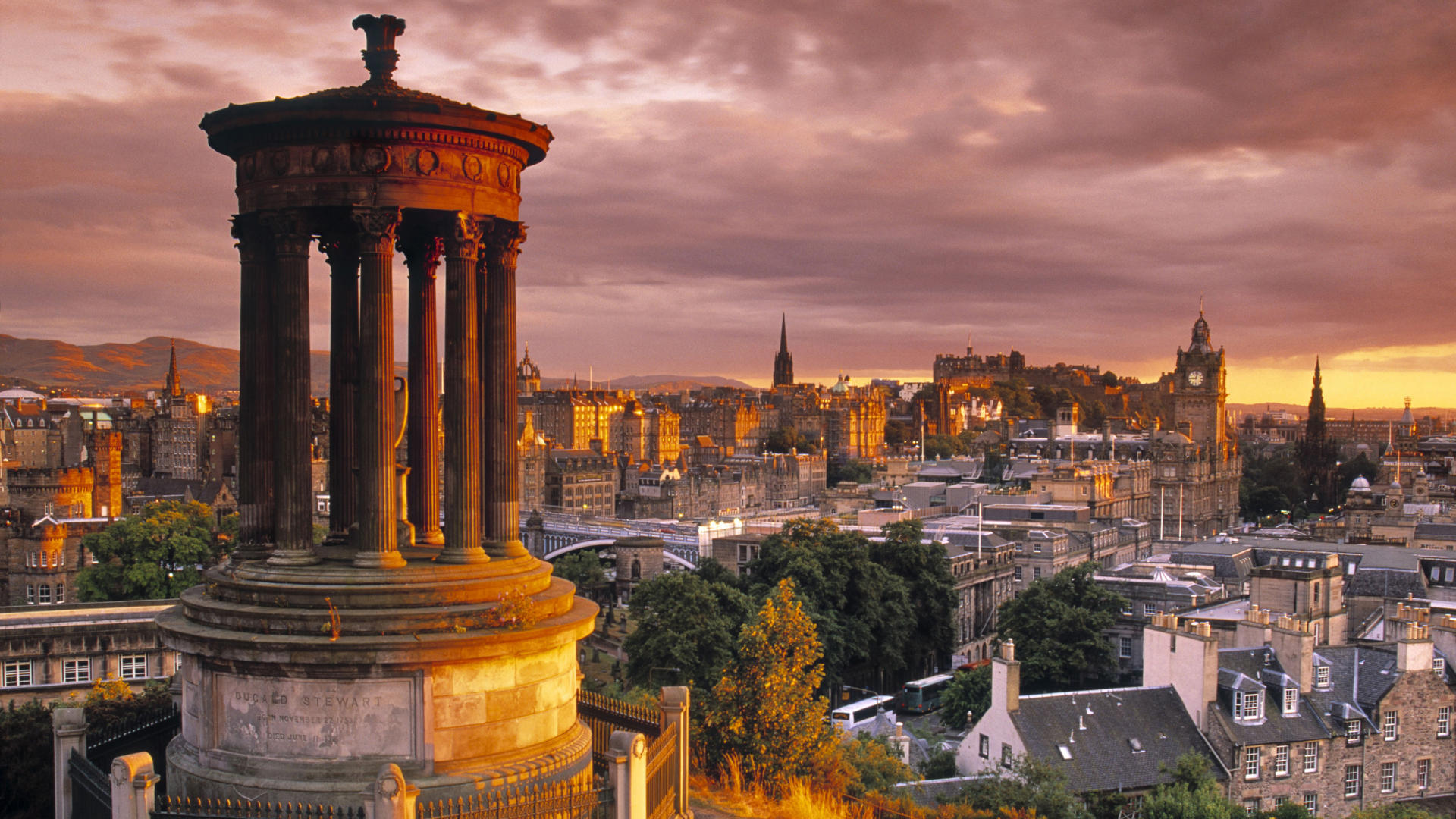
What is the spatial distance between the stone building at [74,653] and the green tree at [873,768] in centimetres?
2796

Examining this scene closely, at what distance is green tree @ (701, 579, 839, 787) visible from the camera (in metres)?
26.3

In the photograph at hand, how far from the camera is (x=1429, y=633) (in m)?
47.9

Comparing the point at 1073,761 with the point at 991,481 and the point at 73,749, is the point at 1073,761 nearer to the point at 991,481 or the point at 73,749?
the point at 73,749

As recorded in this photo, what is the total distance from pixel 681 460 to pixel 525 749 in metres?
167

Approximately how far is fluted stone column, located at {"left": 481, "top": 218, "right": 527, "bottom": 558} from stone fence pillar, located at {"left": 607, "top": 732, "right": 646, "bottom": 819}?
3611 mm

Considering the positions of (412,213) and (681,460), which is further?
(681,460)

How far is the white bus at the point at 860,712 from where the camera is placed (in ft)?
176

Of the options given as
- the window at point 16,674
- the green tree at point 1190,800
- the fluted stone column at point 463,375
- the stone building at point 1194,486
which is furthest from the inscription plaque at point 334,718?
the stone building at point 1194,486

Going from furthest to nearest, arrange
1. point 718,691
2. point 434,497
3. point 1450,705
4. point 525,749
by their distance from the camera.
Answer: point 1450,705
point 718,691
point 434,497
point 525,749

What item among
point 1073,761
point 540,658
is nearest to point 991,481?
point 1073,761

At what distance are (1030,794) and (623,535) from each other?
82.2m

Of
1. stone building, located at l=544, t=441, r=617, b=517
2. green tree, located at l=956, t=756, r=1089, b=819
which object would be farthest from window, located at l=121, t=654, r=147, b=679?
stone building, located at l=544, t=441, r=617, b=517

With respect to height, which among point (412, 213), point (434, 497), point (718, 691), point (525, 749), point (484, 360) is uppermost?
point (412, 213)

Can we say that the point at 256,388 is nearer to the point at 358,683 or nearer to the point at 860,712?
the point at 358,683
